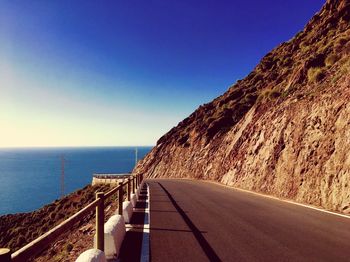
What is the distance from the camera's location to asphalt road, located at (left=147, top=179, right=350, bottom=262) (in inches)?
251

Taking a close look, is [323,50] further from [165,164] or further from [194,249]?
[165,164]

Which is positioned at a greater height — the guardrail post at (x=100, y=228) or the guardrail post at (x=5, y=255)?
the guardrail post at (x=5, y=255)

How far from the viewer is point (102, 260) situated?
4.91 metres

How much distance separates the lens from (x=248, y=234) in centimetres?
805

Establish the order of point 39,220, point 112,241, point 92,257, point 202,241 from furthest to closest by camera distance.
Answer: point 39,220
point 202,241
point 112,241
point 92,257

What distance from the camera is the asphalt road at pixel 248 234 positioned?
638cm

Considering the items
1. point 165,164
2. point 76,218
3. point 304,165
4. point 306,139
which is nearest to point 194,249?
point 76,218

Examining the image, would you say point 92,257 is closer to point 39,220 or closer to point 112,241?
point 112,241

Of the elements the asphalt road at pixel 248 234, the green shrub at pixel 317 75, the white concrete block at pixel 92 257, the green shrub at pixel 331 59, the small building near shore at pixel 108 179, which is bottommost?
the small building near shore at pixel 108 179

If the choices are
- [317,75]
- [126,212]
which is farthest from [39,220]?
[126,212]

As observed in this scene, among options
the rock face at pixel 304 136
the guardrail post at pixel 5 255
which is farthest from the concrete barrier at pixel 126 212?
the rock face at pixel 304 136

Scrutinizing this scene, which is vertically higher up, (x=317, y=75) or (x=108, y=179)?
(x=317, y=75)

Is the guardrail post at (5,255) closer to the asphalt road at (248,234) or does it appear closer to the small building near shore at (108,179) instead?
the asphalt road at (248,234)

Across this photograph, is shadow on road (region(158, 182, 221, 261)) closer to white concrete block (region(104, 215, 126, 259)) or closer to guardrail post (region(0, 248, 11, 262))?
white concrete block (region(104, 215, 126, 259))
